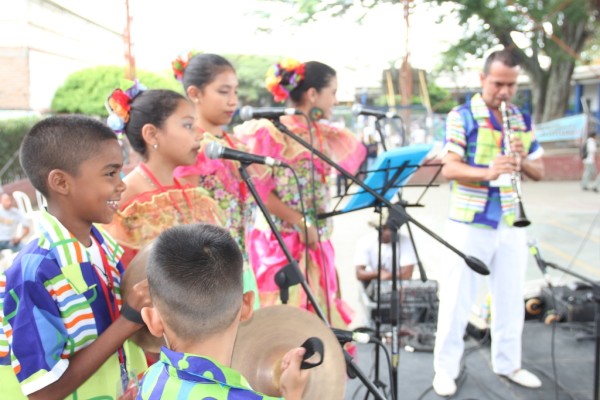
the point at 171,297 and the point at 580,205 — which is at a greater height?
the point at 171,297

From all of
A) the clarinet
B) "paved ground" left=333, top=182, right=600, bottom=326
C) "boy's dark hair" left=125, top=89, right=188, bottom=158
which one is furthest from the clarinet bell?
"boy's dark hair" left=125, top=89, right=188, bottom=158

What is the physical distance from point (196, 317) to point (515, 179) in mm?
2338

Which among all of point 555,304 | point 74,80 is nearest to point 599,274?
point 555,304

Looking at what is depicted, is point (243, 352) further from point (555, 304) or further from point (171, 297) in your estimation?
point (555, 304)

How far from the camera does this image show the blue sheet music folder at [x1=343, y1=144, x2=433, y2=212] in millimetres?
2336

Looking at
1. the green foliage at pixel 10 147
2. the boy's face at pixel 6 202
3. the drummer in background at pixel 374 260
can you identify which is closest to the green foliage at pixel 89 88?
the green foliage at pixel 10 147

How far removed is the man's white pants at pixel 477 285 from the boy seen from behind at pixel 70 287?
6.67ft

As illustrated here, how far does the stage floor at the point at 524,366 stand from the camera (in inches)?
127

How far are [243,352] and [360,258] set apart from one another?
10.7ft

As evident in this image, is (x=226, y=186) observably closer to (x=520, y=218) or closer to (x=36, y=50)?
(x=520, y=218)

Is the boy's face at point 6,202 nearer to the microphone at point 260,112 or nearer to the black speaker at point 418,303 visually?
the black speaker at point 418,303

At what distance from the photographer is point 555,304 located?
4.30 m

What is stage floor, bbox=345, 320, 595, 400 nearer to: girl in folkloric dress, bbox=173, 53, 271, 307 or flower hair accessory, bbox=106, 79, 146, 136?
girl in folkloric dress, bbox=173, 53, 271, 307

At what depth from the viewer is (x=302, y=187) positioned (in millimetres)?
3115
